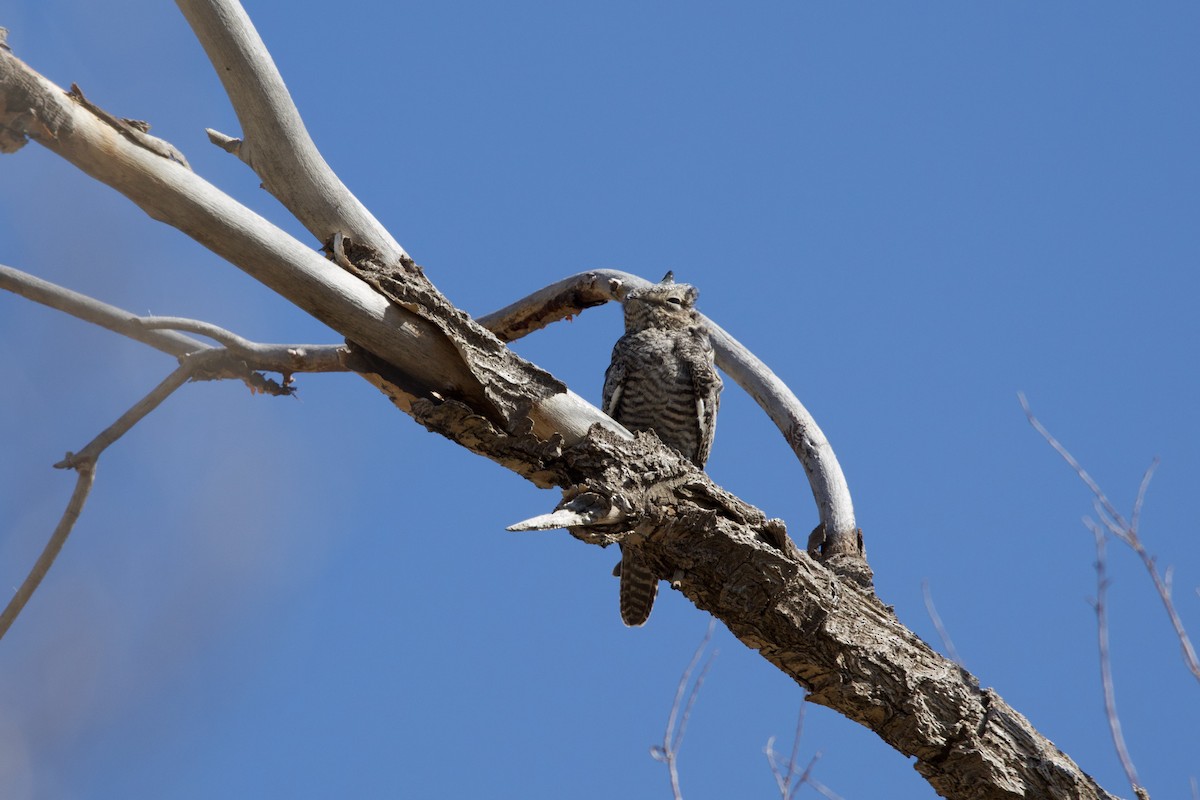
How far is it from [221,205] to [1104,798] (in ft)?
11.6

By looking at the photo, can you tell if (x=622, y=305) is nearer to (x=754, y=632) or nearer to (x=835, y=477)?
(x=835, y=477)

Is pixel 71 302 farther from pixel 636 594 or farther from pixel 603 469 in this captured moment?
pixel 636 594

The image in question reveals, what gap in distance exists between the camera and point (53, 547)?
266cm

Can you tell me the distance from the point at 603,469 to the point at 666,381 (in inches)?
93.3

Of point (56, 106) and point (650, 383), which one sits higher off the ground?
point (650, 383)

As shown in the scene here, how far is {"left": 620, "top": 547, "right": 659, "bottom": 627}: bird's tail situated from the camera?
4.97 m

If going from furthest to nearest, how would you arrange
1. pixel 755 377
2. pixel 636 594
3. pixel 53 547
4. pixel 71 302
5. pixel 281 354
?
pixel 755 377
pixel 636 594
pixel 281 354
pixel 53 547
pixel 71 302

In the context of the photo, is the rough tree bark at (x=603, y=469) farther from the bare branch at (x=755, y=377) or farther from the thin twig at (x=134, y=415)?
the bare branch at (x=755, y=377)

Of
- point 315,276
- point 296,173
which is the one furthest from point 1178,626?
point 296,173

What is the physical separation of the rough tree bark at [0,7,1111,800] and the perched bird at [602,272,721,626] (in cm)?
205

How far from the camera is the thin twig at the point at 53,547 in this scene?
244 cm

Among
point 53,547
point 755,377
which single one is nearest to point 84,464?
point 53,547

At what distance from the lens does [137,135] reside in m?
3.02

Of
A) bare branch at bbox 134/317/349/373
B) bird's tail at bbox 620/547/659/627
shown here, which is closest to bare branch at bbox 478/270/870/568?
bird's tail at bbox 620/547/659/627
